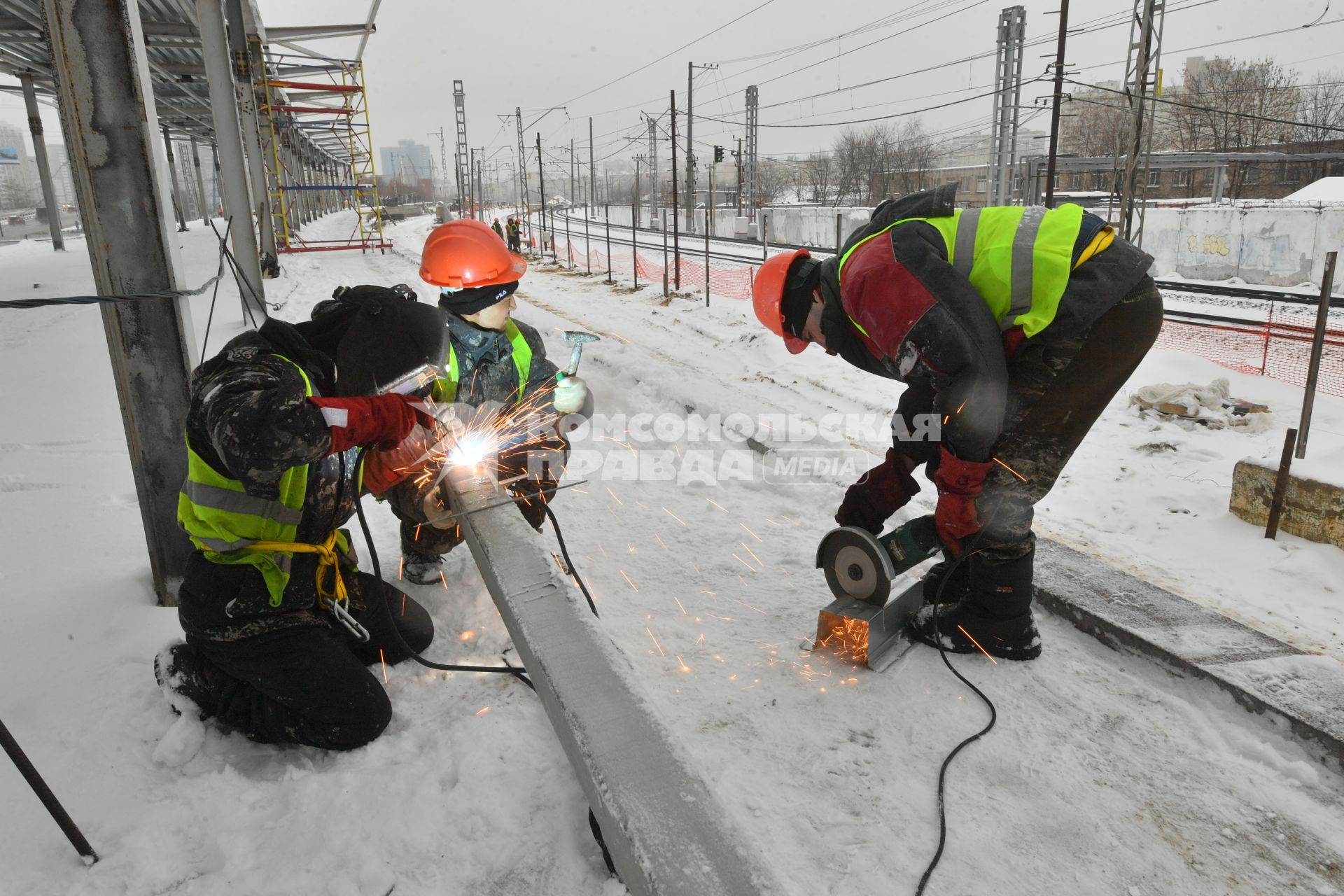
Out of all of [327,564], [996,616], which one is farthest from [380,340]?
[996,616]

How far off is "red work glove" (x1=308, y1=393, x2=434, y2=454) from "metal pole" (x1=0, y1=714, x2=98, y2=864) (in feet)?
3.06

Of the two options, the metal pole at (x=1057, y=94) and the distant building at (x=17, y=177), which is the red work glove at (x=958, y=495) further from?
the distant building at (x=17, y=177)

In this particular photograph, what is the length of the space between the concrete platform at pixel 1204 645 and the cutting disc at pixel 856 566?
82 cm

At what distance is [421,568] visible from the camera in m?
3.42

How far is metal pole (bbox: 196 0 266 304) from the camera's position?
7.79 m

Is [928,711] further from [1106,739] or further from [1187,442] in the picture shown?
[1187,442]

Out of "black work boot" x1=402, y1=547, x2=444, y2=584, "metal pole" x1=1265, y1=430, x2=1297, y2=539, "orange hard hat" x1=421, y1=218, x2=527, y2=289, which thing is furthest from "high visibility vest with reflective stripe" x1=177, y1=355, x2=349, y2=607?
"metal pole" x1=1265, y1=430, x2=1297, y2=539

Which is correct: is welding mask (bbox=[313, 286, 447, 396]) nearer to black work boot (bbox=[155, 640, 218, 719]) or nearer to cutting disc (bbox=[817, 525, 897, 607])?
black work boot (bbox=[155, 640, 218, 719])

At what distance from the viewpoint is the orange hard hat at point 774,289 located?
2.73 meters

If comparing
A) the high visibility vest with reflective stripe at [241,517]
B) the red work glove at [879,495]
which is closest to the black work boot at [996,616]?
the red work glove at [879,495]

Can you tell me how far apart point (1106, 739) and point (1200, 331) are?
10309 millimetres

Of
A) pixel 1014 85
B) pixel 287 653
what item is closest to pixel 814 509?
pixel 287 653

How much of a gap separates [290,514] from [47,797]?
88 cm

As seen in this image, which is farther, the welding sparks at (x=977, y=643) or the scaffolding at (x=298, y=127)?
the scaffolding at (x=298, y=127)
